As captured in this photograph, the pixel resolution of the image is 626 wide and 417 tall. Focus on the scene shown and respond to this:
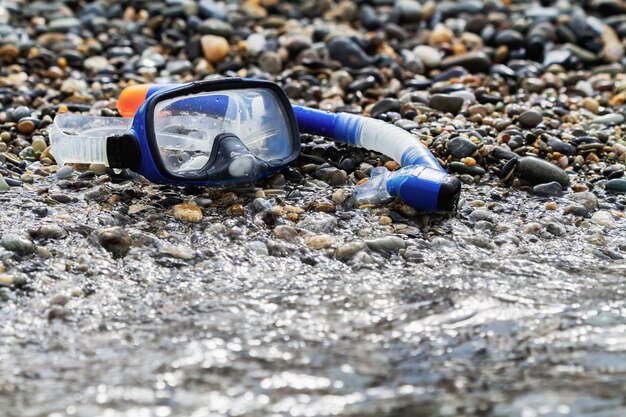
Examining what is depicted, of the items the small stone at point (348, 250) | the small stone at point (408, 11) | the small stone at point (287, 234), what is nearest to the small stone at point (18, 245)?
the small stone at point (287, 234)

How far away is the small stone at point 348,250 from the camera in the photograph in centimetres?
415

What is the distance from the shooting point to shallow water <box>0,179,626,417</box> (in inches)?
119

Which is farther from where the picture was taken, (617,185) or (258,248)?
(617,185)

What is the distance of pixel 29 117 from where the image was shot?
5.99 meters

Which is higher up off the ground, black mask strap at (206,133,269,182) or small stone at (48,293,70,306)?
black mask strap at (206,133,269,182)

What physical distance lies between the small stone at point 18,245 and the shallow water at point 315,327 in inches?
3.3

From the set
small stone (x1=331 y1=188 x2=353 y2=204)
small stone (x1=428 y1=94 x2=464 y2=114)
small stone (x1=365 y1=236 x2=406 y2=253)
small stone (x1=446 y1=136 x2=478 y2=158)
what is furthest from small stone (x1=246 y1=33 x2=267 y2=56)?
small stone (x1=365 y1=236 x2=406 y2=253)

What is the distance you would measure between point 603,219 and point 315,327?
1.90 metres

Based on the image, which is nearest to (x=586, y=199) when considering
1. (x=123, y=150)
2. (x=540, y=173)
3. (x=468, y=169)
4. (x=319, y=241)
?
(x=540, y=173)

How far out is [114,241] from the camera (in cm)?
418

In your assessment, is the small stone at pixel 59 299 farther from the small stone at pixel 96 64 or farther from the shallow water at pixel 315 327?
the small stone at pixel 96 64

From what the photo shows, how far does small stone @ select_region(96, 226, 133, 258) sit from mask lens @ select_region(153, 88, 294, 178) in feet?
1.46

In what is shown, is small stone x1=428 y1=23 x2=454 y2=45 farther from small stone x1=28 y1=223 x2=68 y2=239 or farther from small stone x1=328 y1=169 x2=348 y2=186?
small stone x1=28 y1=223 x2=68 y2=239

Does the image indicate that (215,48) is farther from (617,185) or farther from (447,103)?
(617,185)
